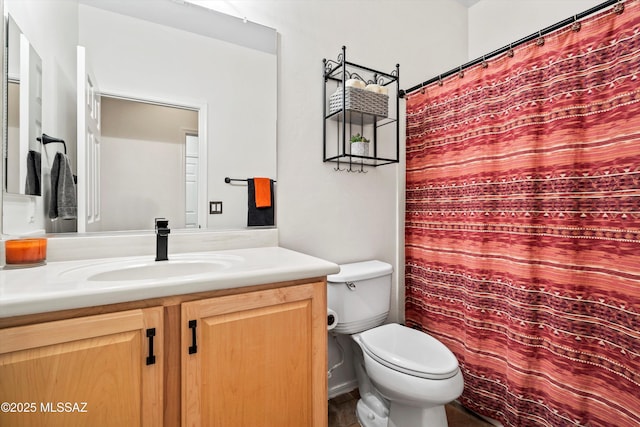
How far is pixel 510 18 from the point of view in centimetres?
199

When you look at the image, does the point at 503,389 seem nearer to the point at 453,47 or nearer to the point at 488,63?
the point at 488,63

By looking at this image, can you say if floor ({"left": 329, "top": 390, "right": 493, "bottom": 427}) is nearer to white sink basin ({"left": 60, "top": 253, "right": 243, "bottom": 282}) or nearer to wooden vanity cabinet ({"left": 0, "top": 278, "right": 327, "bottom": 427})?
wooden vanity cabinet ({"left": 0, "top": 278, "right": 327, "bottom": 427})

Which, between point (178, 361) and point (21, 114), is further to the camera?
point (21, 114)

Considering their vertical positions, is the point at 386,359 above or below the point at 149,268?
below

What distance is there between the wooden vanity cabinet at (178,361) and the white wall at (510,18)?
2037 mm

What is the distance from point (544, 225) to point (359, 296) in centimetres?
87

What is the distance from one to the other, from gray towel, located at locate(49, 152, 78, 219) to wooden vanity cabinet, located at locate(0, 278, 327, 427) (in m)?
0.63

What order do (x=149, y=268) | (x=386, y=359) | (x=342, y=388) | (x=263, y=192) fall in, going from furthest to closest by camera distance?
(x=342, y=388) < (x=263, y=192) < (x=386, y=359) < (x=149, y=268)

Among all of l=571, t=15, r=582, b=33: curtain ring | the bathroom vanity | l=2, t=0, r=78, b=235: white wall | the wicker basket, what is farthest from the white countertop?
l=571, t=15, r=582, b=33: curtain ring

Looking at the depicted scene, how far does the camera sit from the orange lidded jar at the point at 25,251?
97 cm

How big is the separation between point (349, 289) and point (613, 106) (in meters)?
1.26

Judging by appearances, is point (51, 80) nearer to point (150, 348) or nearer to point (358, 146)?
point (150, 348)

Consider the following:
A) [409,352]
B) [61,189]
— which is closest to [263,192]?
[61,189]

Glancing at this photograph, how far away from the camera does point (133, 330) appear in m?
0.80
